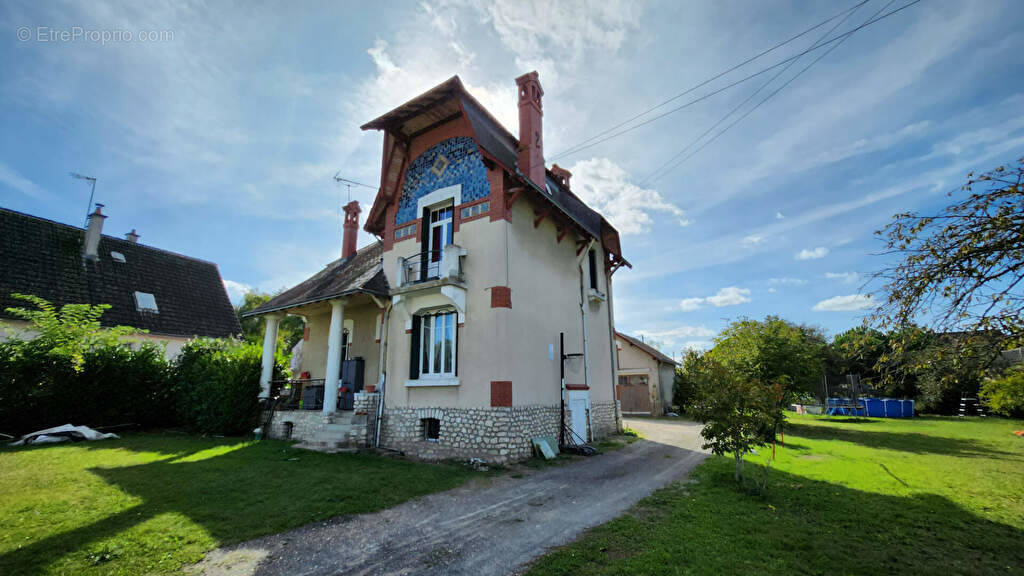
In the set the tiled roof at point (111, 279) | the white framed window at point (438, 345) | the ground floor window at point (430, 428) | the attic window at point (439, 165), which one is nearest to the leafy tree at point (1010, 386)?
the white framed window at point (438, 345)

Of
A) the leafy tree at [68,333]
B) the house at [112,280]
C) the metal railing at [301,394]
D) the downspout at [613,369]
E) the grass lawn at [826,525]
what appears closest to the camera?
the grass lawn at [826,525]

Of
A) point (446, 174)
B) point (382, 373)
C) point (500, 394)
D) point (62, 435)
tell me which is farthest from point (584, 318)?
point (62, 435)

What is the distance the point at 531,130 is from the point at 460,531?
11241 millimetres

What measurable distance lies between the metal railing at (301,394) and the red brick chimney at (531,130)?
9.74m

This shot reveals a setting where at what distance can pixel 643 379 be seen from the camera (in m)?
26.2

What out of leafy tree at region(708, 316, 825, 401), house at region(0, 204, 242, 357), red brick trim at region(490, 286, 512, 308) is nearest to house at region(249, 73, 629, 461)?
red brick trim at region(490, 286, 512, 308)

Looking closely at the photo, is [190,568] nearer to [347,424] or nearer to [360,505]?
[360,505]

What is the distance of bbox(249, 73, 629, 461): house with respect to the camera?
36.3 ft

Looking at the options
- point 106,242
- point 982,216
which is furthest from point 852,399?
point 106,242

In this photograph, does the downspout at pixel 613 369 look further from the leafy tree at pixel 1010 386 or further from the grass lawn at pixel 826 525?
the leafy tree at pixel 1010 386

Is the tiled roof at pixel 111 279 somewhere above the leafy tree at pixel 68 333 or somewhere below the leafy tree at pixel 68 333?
above

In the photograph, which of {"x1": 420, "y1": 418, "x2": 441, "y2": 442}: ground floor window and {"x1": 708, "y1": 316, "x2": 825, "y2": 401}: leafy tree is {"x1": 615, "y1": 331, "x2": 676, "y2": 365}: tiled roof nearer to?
{"x1": 708, "y1": 316, "x2": 825, "y2": 401}: leafy tree

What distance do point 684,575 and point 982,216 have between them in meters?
5.33

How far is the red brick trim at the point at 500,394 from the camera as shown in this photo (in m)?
10.6
